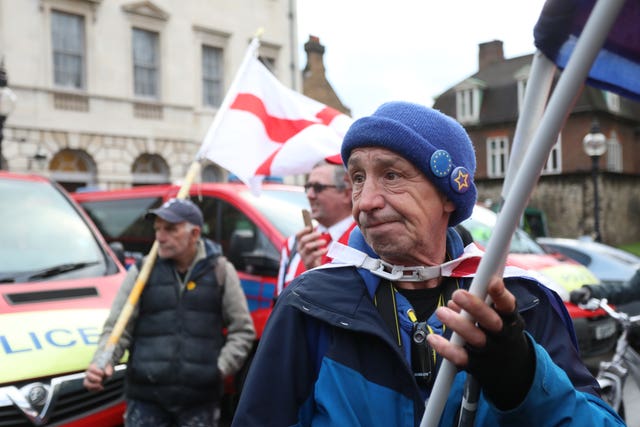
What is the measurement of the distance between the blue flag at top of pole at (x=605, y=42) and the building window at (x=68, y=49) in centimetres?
1880

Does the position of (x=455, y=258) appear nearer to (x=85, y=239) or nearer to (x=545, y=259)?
(x=85, y=239)

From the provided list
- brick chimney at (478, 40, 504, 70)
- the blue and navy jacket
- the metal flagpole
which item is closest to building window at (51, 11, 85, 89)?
the blue and navy jacket

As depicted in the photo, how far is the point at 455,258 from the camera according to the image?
1.70 m

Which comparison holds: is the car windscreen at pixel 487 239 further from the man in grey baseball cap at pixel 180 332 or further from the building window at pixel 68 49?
the building window at pixel 68 49

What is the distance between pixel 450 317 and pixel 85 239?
368 centimetres

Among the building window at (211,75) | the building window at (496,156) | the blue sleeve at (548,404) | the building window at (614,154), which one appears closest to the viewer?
the blue sleeve at (548,404)

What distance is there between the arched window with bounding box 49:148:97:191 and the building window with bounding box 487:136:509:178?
21287mm

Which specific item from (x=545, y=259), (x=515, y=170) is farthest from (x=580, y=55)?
(x=545, y=259)

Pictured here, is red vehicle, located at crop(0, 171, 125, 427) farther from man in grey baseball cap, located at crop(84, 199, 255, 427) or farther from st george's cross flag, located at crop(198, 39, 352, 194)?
st george's cross flag, located at crop(198, 39, 352, 194)

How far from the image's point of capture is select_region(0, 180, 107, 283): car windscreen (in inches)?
150

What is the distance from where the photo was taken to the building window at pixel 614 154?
3111cm

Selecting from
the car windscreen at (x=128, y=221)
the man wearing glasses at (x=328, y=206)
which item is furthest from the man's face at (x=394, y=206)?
the car windscreen at (x=128, y=221)

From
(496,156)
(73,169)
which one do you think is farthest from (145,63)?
(496,156)

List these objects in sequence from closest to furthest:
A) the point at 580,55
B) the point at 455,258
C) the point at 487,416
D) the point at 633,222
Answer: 1. the point at 580,55
2. the point at 487,416
3. the point at 455,258
4. the point at 633,222
